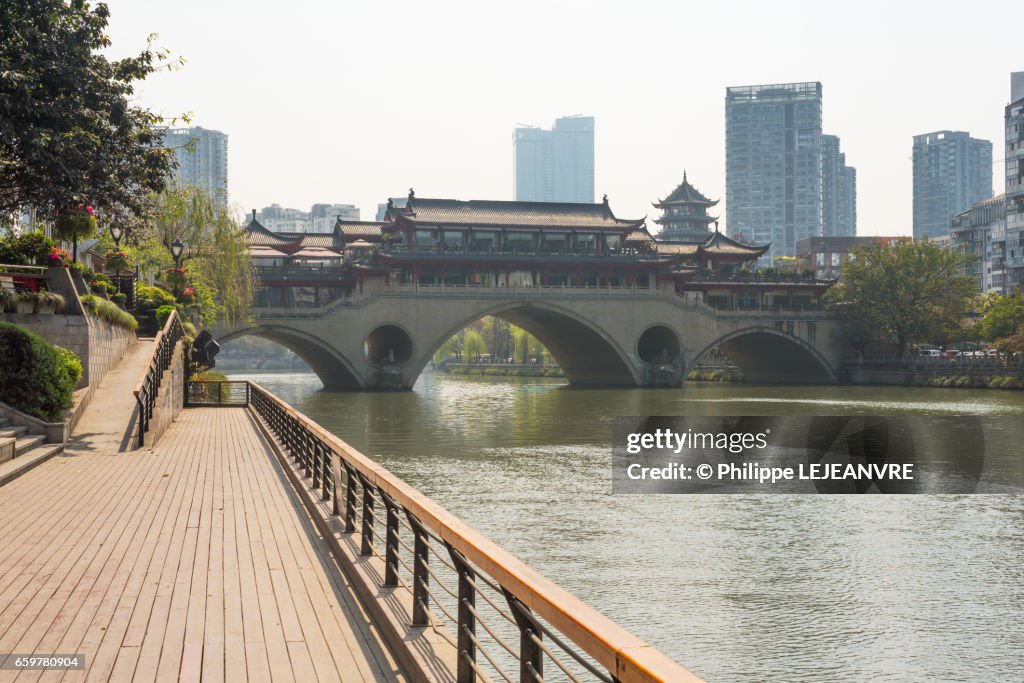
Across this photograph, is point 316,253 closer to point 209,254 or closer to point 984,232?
point 209,254

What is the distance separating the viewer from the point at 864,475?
28.1 metres

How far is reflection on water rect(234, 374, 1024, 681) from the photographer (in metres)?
12.5

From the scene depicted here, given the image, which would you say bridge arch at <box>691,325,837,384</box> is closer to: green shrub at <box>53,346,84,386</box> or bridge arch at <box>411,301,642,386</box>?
bridge arch at <box>411,301,642,386</box>

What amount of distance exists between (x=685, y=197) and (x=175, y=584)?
404ft

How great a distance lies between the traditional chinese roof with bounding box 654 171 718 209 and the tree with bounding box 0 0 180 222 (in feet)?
356

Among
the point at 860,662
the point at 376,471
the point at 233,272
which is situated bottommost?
the point at 860,662

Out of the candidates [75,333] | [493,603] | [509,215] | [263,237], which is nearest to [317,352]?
[263,237]

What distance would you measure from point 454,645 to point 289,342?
61.6 metres

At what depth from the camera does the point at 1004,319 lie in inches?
2623

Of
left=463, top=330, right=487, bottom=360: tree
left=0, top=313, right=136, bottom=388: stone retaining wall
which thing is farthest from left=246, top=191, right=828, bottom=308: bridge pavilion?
left=0, top=313, right=136, bottom=388: stone retaining wall

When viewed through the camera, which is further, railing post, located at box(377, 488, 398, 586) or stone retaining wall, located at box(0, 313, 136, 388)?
Answer: stone retaining wall, located at box(0, 313, 136, 388)

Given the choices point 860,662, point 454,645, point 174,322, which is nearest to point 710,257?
point 174,322

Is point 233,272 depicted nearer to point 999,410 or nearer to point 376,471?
point 999,410

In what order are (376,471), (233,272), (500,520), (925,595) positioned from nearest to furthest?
(376,471), (925,595), (500,520), (233,272)
